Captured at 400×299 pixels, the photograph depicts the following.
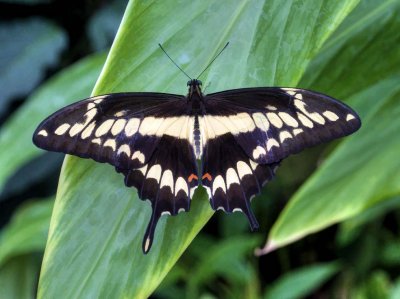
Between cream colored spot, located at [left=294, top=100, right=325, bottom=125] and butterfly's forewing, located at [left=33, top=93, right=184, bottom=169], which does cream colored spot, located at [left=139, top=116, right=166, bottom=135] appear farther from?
cream colored spot, located at [left=294, top=100, right=325, bottom=125]

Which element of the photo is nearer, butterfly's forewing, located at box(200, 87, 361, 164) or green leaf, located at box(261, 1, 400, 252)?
butterfly's forewing, located at box(200, 87, 361, 164)

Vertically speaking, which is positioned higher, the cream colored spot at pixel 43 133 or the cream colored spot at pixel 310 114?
the cream colored spot at pixel 43 133

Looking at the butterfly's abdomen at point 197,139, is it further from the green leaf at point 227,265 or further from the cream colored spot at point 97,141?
the green leaf at point 227,265

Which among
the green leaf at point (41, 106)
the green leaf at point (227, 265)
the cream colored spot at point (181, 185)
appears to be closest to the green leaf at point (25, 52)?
the green leaf at point (41, 106)

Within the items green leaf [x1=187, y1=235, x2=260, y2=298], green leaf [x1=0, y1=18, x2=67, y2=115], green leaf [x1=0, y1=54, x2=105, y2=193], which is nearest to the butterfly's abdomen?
green leaf [x1=0, y1=54, x2=105, y2=193]

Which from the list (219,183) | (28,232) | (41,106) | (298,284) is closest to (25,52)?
(41,106)

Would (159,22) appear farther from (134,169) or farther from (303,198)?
(303,198)

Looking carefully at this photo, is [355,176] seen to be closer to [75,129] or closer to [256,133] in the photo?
[256,133]
